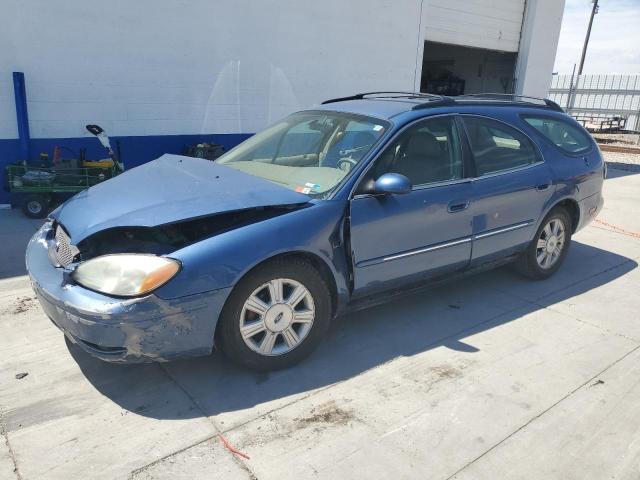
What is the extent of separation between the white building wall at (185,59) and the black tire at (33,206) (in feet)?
3.73

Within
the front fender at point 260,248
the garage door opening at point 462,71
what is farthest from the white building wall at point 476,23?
the front fender at point 260,248

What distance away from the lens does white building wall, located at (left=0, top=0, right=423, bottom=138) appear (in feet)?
22.7

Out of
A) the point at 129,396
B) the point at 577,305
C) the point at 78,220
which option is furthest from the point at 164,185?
the point at 577,305

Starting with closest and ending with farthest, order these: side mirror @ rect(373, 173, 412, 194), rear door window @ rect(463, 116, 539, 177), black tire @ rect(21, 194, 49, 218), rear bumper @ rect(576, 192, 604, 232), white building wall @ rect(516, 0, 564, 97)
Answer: side mirror @ rect(373, 173, 412, 194)
rear door window @ rect(463, 116, 539, 177)
rear bumper @ rect(576, 192, 604, 232)
black tire @ rect(21, 194, 49, 218)
white building wall @ rect(516, 0, 564, 97)

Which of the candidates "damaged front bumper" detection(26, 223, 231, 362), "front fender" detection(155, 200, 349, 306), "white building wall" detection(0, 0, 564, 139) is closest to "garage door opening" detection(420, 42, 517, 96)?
"white building wall" detection(0, 0, 564, 139)

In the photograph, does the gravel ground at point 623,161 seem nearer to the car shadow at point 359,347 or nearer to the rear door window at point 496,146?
the car shadow at point 359,347

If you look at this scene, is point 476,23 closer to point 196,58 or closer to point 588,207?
point 196,58

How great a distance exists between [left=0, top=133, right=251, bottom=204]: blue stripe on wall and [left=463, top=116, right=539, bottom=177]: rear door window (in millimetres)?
5517

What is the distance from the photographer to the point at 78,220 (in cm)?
302

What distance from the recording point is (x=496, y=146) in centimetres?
412

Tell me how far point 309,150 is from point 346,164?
0.44m

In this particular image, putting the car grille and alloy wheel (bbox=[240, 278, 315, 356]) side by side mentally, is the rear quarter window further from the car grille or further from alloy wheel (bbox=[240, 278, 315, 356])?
the car grille

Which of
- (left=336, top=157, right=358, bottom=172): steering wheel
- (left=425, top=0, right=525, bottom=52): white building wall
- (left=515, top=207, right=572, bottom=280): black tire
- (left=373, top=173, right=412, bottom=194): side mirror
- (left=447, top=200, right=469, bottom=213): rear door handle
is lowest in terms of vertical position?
(left=515, top=207, right=572, bottom=280): black tire

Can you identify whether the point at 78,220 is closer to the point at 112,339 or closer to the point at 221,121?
the point at 112,339
